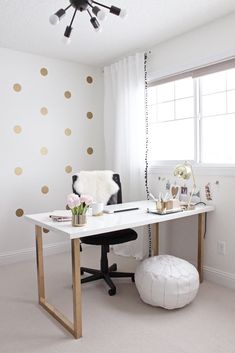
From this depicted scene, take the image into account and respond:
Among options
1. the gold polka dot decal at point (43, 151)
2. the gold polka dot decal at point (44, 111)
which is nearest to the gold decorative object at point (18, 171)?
the gold polka dot decal at point (43, 151)

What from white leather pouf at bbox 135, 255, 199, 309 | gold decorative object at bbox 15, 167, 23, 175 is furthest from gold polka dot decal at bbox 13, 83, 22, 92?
white leather pouf at bbox 135, 255, 199, 309

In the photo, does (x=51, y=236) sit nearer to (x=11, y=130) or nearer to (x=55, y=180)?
(x=55, y=180)

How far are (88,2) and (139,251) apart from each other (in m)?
2.44

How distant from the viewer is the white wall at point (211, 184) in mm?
2646

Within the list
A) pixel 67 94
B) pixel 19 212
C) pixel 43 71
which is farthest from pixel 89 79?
pixel 19 212

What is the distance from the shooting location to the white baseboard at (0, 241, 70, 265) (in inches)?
130

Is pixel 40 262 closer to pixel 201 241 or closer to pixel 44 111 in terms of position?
pixel 201 241

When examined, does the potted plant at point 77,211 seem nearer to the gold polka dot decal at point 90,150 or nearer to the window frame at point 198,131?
the window frame at point 198,131

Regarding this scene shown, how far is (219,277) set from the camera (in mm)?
2748

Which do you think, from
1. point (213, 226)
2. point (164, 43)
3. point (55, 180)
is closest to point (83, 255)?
point (55, 180)

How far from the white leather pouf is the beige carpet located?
0.09 m

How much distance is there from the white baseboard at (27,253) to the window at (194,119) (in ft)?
4.96

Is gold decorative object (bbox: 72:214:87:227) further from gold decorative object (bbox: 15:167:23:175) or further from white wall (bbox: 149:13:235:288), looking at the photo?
gold decorative object (bbox: 15:167:23:175)

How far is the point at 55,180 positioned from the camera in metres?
3.63
